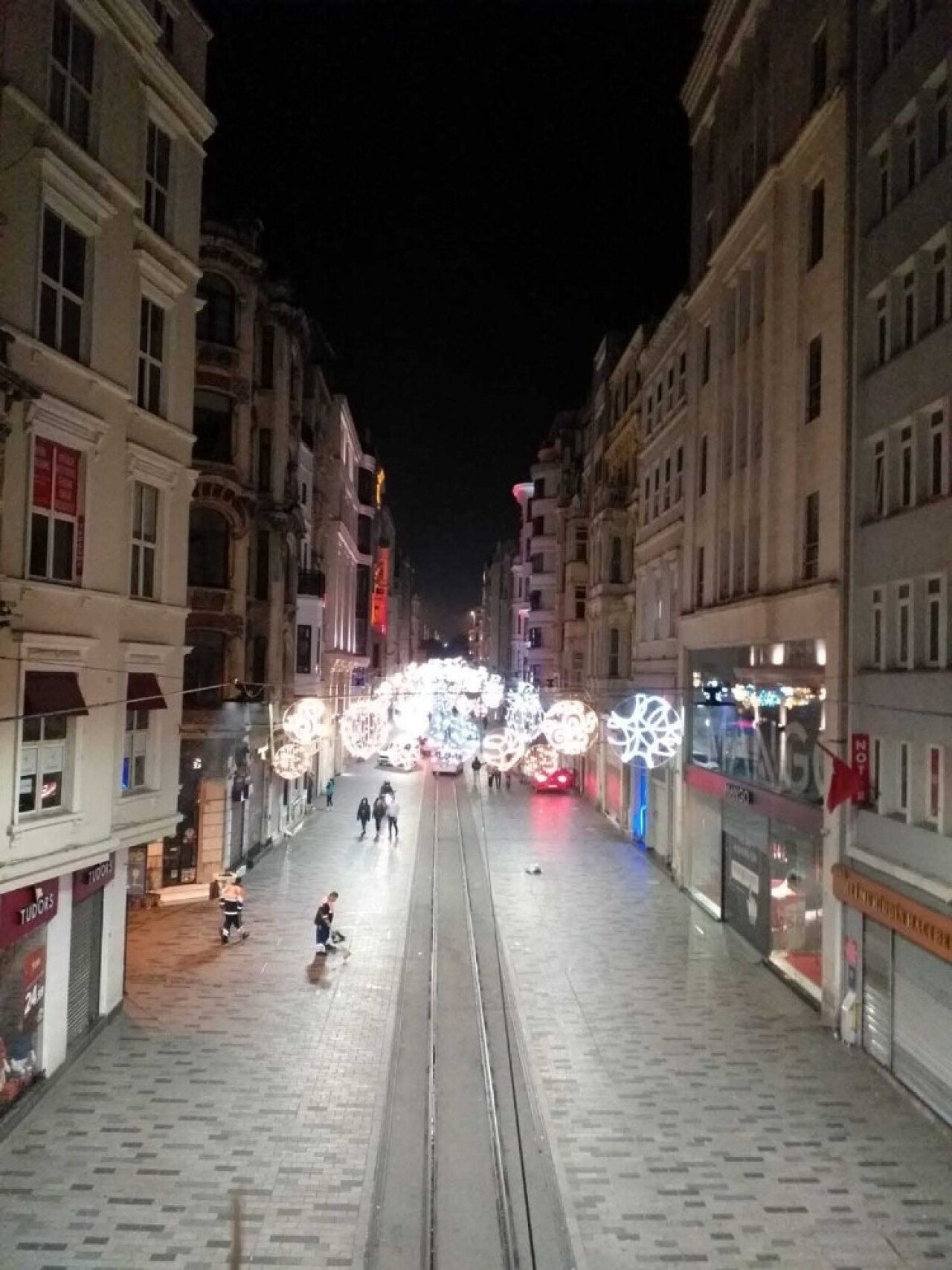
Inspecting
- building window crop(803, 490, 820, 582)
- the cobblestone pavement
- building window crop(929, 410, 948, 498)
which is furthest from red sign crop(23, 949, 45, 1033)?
building window crop(803, 490, 820, 582)

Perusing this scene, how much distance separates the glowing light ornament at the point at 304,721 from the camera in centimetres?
2623

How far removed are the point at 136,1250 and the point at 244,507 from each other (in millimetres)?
20805

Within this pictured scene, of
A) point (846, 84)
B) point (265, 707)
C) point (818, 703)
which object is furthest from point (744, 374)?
point (265, 707)

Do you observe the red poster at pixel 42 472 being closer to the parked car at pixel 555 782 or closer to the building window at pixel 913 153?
the building window at pixel 913 153

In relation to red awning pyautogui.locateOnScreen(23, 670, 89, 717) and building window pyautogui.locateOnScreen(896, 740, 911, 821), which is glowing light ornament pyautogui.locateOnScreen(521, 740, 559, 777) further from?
red awning pyautogui.locateOnScreen(23, 670, 89, 717)

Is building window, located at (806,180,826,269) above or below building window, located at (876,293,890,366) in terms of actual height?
above

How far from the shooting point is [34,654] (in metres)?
12.9

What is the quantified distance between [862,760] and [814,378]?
7.78 metres

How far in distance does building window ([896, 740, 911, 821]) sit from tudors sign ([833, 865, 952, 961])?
1.28m

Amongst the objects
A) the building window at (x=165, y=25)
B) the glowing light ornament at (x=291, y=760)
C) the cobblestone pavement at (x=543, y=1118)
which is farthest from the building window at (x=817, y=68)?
the glowing light ornament at (x=291, y=760)

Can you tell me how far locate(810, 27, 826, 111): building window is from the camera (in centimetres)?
1900

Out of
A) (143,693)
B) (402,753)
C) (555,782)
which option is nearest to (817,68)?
(143,693)

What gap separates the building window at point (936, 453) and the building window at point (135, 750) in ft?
43.8

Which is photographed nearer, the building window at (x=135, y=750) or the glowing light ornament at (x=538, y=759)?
the building window at (x=135, y=750)
